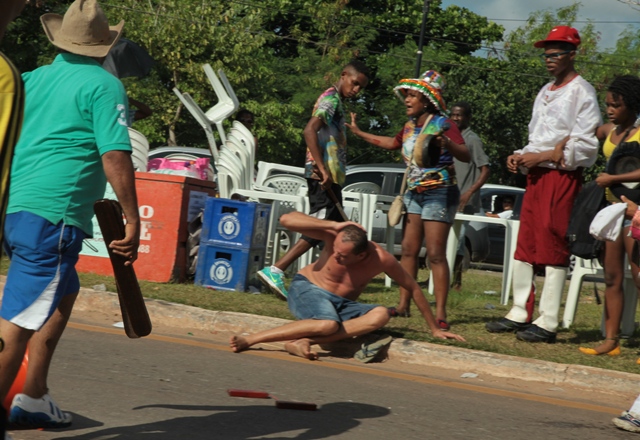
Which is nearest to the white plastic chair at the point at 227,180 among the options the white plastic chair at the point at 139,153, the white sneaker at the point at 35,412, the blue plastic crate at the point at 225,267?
the white plastic chair at the point at 139,153

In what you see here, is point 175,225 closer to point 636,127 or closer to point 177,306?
point 177,306

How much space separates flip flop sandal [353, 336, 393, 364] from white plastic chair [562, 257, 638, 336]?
2243mm

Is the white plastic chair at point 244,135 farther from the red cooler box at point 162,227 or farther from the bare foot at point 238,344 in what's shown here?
the bare foot at point 238,344

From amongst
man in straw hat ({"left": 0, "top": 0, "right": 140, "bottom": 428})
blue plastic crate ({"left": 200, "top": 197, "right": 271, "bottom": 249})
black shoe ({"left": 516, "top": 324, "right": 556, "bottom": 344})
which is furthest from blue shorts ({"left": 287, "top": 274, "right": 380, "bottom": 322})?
man in straw hat ({"left": 0, "top": 0, "right": 140, "bottom": 428})

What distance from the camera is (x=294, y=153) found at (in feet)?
115

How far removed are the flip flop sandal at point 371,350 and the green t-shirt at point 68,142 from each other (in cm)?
328

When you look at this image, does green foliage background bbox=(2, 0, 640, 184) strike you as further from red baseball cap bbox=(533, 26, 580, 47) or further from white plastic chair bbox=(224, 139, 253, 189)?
red baseball cap bbox=(533, 26, 580, 47)

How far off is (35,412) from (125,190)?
3.73 ft

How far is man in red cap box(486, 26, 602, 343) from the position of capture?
24.5 ft

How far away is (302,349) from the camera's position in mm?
7051

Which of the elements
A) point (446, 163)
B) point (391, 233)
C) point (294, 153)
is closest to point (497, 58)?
point (294, 153)

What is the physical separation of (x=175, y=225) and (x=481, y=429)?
5348 millimetres

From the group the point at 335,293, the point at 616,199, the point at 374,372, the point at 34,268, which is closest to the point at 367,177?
the point at 335,293

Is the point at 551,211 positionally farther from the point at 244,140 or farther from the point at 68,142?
the point at 244,140
